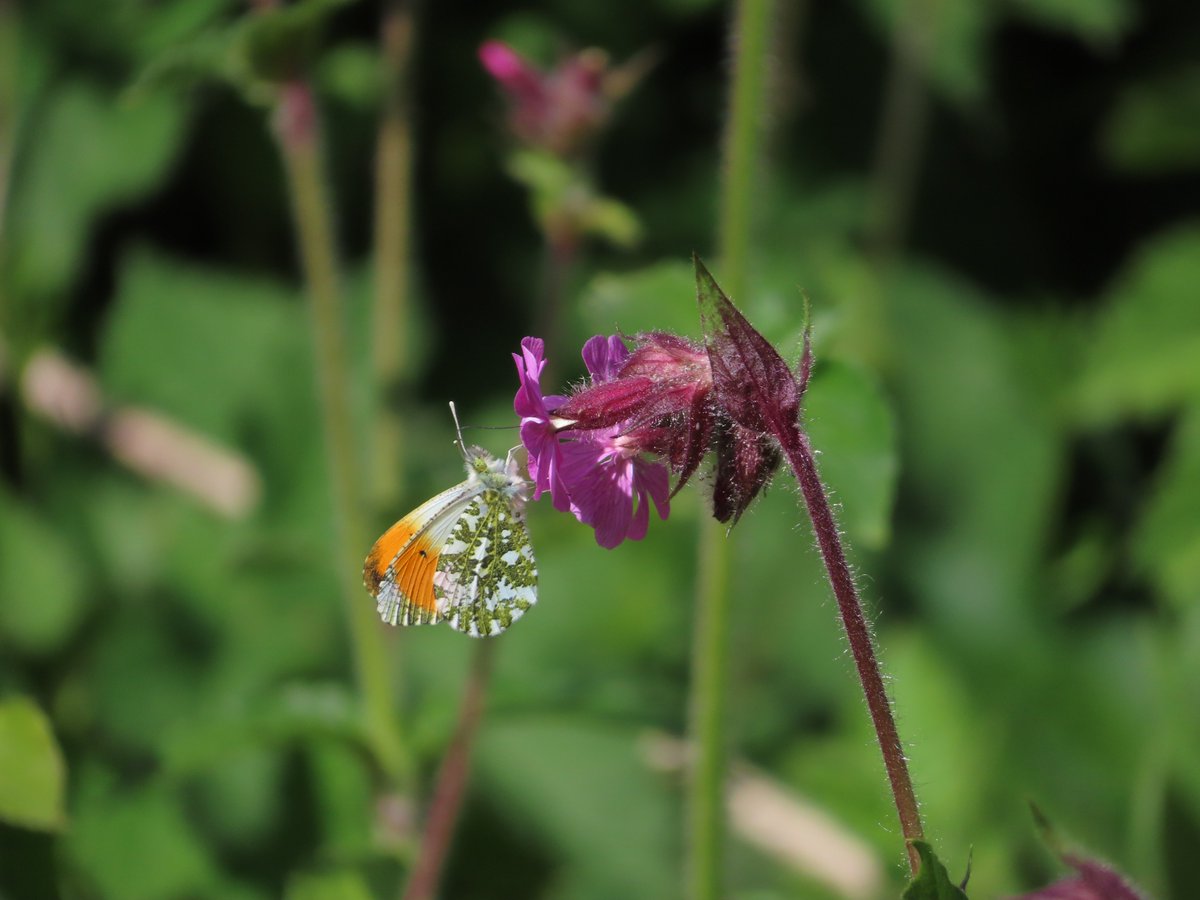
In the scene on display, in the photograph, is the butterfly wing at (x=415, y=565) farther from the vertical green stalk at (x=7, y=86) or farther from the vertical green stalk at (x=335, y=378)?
the vertical green stalk at (x=7, y=86)

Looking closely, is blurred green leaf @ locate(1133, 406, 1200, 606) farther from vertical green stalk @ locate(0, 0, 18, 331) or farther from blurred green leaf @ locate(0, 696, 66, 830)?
vertical green stalk @ locate(0, 0, 18, 331)

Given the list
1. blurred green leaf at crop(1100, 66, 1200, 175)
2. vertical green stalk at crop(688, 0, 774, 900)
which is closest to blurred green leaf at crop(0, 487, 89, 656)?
vertical green stalk at crop(688, 0, 774, 900)

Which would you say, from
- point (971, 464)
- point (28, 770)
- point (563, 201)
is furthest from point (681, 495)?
point (28, 770)

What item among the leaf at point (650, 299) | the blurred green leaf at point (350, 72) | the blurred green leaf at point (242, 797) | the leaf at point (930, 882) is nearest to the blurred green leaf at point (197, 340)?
the blurred green leaf at point (350, 72)

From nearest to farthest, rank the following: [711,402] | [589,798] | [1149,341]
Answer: [711,402]
[589,798]
[1149,341]

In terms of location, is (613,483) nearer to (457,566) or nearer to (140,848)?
(457,566)

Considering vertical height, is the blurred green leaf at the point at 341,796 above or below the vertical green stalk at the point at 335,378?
below

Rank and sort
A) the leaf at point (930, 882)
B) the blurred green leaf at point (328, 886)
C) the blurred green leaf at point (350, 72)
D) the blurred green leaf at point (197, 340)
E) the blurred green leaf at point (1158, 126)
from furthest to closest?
the blurred green leaf at point (1158, 126), the blurred green leaf at point (197, 340), the blurred green leaf at point (350, 72), the blurred green leaf at point (328, 886), the leaf at point (930, 882)

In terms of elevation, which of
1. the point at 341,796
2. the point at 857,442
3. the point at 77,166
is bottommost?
the point at 341,796
